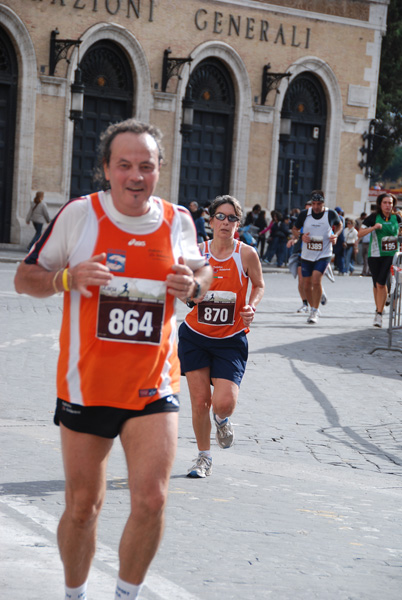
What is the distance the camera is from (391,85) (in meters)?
44.9

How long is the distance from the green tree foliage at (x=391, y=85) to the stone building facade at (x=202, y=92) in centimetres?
908

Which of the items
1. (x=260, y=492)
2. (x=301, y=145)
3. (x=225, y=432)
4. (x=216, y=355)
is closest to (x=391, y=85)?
(x=301, y=145)

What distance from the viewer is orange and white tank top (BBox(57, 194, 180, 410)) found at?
385 centimetres

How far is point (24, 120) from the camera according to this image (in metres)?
26.4

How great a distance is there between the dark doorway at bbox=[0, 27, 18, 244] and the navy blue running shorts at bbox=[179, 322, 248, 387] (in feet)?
66.6

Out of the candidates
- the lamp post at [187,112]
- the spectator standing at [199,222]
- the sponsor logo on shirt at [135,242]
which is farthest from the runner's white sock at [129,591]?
the lamp post at [187,112]

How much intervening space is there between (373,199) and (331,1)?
280 inches

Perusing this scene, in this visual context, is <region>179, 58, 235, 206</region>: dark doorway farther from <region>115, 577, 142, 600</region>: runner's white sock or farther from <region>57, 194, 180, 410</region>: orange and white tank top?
<region>115, 577, 142, 600</region>: runner's white sock

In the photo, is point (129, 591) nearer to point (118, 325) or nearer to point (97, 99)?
point (118, 325)

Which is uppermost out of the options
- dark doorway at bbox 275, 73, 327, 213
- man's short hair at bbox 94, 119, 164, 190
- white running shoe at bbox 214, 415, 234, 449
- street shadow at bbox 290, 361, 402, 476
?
dark doorway at bbox 275, 73, 327, 213

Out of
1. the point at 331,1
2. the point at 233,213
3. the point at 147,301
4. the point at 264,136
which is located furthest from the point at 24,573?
the point at 331,1

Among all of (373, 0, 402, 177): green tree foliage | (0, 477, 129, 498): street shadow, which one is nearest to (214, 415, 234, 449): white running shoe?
(0, 477, 129, 498): street shadow

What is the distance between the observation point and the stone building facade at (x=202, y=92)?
1043 inches

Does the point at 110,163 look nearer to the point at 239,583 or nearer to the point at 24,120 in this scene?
the point at 239,583
